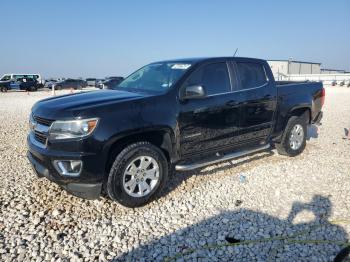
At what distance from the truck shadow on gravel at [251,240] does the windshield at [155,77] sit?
6.37ft

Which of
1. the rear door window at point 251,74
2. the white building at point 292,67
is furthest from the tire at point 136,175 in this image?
the white building at point 292,67

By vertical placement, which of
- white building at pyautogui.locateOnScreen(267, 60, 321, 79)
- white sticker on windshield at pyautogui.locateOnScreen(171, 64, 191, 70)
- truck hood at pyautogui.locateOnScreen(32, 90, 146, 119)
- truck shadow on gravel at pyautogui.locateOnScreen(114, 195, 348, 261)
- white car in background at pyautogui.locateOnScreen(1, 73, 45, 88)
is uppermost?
white building at pyautogui.locateOnScreen(267, 60, 321, 79)

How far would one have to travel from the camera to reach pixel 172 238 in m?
3.44

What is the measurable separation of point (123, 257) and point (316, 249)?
1.95 meters

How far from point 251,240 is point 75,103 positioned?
2.63 meters

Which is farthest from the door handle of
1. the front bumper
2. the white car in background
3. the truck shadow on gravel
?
the white car in background

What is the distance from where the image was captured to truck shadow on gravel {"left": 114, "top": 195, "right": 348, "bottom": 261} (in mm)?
3125

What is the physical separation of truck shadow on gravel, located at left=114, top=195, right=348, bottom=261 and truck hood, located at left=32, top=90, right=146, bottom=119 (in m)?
1.71

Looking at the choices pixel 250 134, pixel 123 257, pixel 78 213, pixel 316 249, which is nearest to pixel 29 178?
pixel 78 213

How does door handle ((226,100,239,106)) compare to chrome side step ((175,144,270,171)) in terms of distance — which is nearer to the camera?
chrome side step ((175,144,270,171))

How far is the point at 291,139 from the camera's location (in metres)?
6.34

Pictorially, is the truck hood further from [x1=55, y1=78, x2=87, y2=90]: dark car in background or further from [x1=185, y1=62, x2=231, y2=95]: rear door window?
[x1=55, y1=78, x2=87, y2=90]: dark car in background

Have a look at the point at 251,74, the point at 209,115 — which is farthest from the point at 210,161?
the point at 251,74

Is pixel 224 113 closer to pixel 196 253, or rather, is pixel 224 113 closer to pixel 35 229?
pixel 196 253
